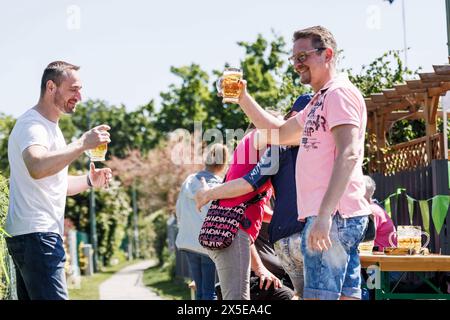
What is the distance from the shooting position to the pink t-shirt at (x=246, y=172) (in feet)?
16.4

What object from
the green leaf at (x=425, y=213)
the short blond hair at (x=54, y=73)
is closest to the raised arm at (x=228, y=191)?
the short blond hair at (x=54, y=73)

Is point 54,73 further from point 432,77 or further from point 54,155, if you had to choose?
point 432,77

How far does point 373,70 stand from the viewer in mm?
16078

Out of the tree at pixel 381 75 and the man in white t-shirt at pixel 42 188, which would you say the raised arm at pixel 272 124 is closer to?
the man in white t-shirt at pixel 42 188

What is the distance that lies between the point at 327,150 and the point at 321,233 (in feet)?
1.41

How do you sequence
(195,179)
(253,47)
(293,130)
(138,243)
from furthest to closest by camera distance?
(138,243) → (253,47) → (195,179) → (293,130)

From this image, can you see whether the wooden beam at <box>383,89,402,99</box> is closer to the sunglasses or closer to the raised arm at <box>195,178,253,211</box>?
the raised arm at <box>195,178,253,211</box>

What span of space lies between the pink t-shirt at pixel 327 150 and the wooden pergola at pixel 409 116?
8406 millimetres

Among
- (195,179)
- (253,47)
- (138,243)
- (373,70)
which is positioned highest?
(253,47)

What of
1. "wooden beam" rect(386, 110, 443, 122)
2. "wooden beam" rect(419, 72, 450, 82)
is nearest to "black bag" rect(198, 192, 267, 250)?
"wooden beam" rect(419, 72, 450, 82)
